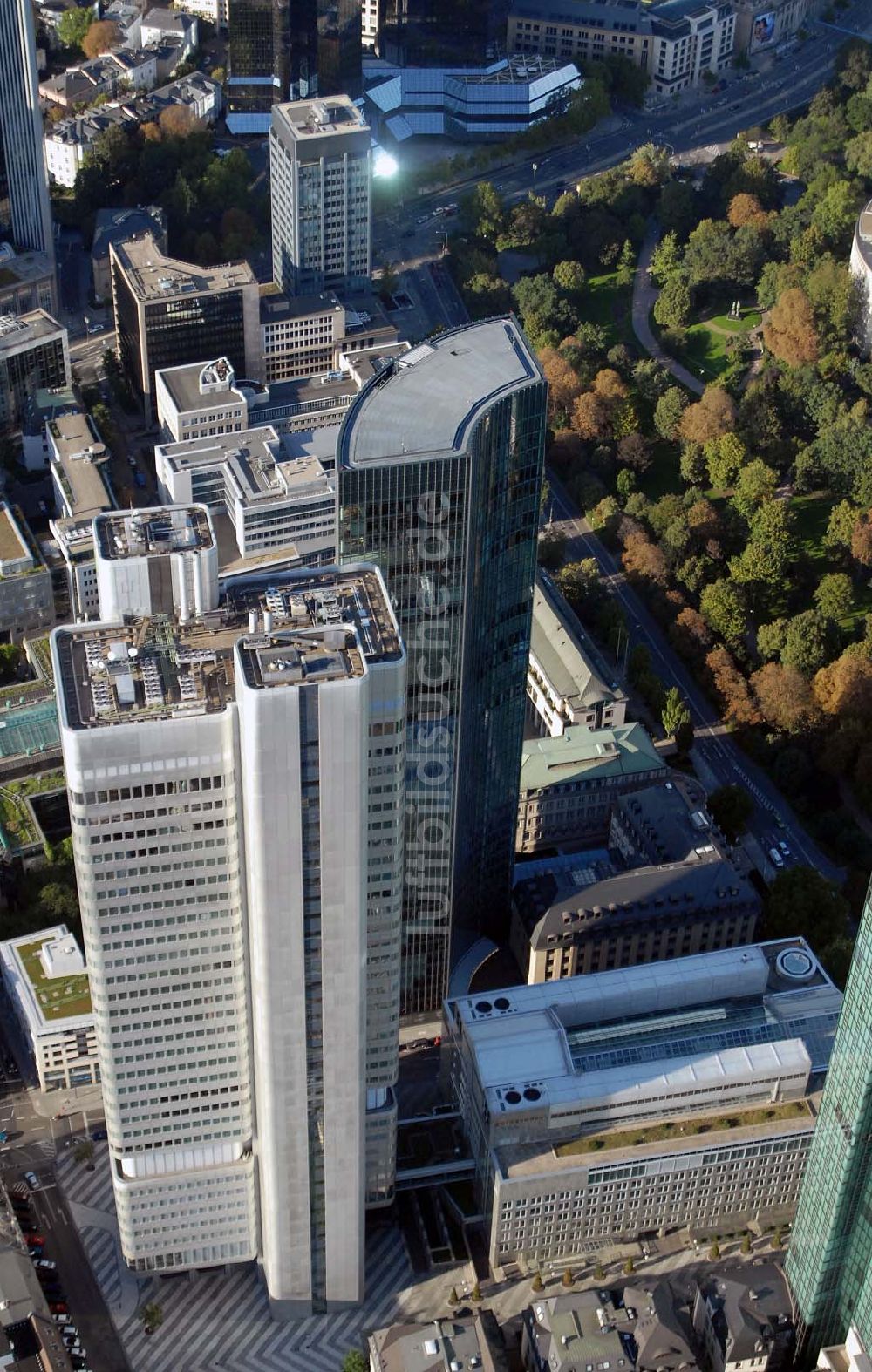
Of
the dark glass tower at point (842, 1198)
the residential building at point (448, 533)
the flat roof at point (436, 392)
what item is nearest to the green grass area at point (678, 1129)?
the dark glass tower at point (842, 1198)

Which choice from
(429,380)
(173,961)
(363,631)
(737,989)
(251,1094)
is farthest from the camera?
(737,989)

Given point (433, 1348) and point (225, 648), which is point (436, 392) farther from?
point (433, 1348)

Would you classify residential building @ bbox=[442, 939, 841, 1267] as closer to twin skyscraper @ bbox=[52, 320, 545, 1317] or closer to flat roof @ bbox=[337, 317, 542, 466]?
twin skyscraper @ bbox=[52, 320, 545, 1317]

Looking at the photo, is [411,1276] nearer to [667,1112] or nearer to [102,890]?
[667,1112]

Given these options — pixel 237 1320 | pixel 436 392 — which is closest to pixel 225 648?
pixel 436 392

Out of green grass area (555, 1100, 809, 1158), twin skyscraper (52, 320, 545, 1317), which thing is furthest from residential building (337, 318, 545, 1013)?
green grass area (555, 1100, 809, 1158)

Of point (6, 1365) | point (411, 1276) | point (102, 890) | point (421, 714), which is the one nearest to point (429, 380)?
point (421, 714)
